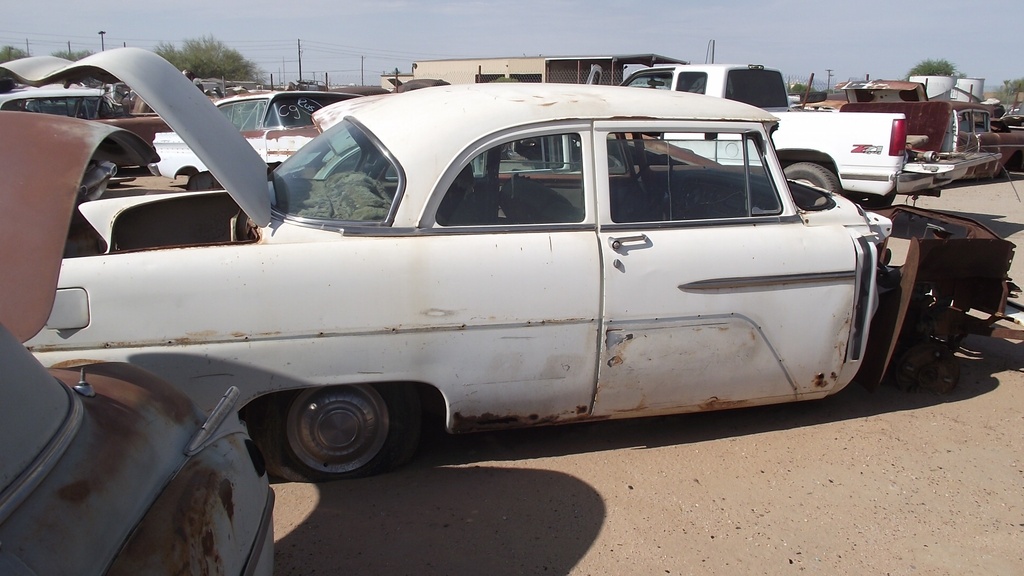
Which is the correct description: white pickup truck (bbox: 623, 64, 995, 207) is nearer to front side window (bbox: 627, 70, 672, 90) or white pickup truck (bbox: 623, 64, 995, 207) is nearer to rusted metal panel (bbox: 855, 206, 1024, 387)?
front side window (bbox: 627, 70, 672, 90)

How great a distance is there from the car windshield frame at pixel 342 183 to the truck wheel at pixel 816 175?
6.65 metres

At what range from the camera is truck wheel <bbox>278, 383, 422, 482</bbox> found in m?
3.08

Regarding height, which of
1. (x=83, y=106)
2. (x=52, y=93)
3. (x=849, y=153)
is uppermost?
(x=52, y=93)

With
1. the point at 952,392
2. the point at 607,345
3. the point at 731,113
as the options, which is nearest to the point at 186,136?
the point at 607,345

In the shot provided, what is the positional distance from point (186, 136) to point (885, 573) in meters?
3.10

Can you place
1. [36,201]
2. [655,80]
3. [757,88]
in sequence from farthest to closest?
1. [655,80]
2. [757,88]
3. [36,201]

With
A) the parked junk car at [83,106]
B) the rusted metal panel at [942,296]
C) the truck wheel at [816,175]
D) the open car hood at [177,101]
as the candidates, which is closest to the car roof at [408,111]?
the open car hood at [177,101]

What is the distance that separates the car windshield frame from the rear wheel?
0.72m

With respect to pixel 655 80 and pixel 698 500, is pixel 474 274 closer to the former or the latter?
pixel 698 500

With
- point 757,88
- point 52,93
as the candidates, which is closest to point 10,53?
point 52,93

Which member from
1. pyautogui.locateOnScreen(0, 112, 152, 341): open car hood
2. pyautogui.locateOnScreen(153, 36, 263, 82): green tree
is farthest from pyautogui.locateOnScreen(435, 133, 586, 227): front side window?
pyautogui.locateOnScreen(153, 36, 263, 82): green tree

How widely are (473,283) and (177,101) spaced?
1.41 m

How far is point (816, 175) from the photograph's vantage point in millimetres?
8734

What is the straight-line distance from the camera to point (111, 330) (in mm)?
2703
